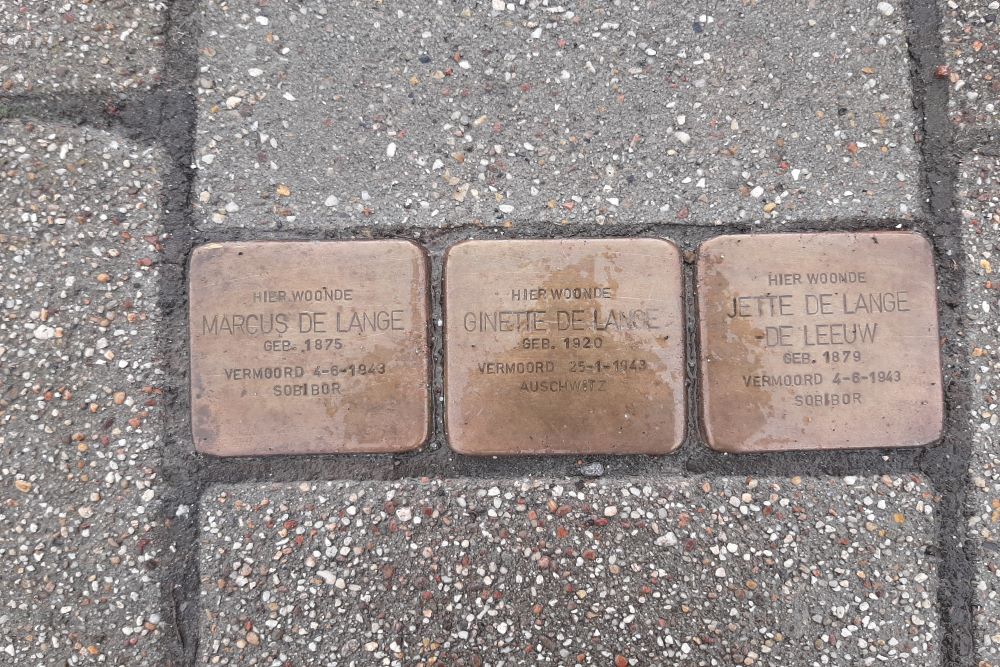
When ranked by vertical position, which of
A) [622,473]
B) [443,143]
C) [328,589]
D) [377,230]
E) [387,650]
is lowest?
[387,650]

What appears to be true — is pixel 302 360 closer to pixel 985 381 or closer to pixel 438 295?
pixel 438 295

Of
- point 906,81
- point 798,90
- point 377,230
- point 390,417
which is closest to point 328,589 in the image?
point 390,417

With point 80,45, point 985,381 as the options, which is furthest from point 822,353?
point 80,45

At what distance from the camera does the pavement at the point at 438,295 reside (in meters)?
1.01

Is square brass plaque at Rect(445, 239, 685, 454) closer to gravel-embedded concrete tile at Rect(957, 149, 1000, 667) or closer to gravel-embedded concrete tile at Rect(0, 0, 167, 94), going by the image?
gravel-embedded concrete tile at Rect(957, 149, 1000, 667)

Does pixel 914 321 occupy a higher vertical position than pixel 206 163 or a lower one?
lower

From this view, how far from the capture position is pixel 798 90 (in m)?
1.07

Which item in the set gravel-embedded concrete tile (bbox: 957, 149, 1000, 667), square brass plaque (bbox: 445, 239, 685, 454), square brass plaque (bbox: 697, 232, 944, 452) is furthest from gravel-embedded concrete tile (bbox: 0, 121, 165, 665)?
Answer: gravel-embedded concrete tile (bbox: 957, 149, 1000, 667)

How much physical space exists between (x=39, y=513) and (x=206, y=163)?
28.3 inches

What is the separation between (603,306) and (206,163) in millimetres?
800

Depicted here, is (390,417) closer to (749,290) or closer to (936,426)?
(749,290)

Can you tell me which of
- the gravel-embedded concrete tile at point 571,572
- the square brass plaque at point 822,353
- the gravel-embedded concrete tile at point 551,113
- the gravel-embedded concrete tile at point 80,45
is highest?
the gravel-embedded concrete tile at point 80,45

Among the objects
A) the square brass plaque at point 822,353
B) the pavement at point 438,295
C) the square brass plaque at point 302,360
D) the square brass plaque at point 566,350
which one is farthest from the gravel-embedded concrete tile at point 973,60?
the square brass plaque at point 302,360

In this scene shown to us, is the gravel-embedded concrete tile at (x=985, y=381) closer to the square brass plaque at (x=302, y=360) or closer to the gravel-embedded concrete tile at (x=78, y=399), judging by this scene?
the square brass plaque at (x=302, y=360)
